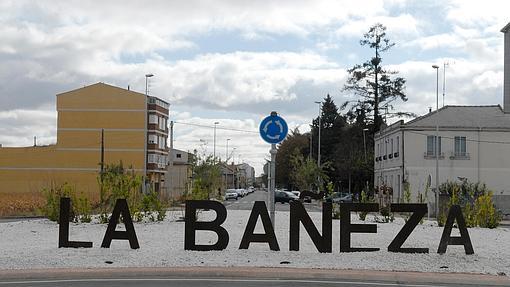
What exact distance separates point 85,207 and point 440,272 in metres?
14.9

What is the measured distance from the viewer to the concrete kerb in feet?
46.3

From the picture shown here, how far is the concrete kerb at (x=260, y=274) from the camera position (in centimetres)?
1412

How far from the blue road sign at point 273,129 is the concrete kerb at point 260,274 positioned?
3.91m

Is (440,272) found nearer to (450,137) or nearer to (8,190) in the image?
(450,137)

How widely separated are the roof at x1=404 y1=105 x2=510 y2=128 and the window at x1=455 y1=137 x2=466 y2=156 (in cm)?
108

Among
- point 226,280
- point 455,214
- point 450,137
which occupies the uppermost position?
point 450,137

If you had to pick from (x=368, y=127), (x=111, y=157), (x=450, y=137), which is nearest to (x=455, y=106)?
(x=450, y=137)

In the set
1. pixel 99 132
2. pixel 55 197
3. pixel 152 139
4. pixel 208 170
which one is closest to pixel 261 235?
pixel 55 197

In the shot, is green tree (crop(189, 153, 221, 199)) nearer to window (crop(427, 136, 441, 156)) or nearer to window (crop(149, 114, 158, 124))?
window (crop(427, 136, 441, 156))

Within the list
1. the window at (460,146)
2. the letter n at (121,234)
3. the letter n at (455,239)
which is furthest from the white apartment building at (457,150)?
the letter n at (121,234)

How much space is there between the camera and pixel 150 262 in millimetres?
15719

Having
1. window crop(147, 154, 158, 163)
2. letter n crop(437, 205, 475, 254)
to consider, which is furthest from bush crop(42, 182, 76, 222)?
window crop(147, 154, 158, 163)

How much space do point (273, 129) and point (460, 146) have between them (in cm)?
4411

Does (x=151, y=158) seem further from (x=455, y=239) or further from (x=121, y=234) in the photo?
(x=455, y=239)
